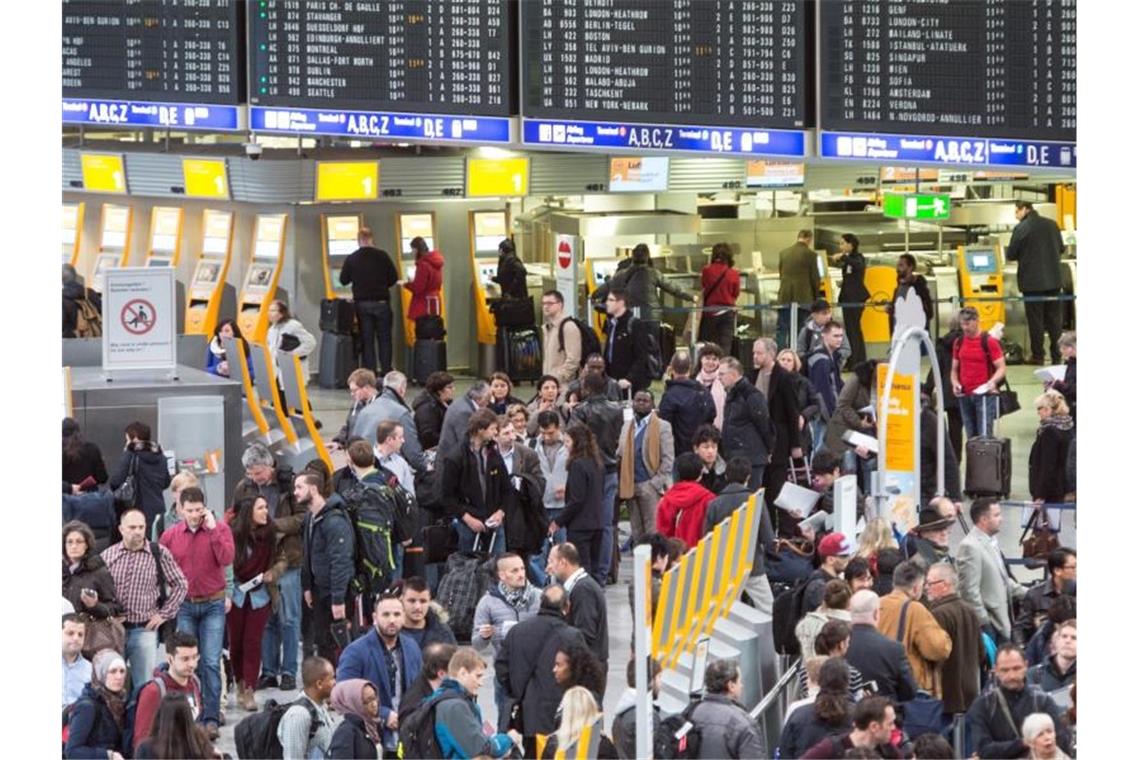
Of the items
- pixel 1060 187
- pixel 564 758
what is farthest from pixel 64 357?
pixel 1060 187

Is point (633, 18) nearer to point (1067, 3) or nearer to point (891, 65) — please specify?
point (891, 65)

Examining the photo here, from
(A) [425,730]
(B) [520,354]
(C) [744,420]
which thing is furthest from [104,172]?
(A) [425,730]

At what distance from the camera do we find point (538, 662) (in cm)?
1009

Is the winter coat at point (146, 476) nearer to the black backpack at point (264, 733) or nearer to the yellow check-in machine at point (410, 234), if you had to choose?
the black backpack at point (264, 733)

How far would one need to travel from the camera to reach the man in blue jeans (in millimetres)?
16797

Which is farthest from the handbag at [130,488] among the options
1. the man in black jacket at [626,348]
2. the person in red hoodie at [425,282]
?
the person in red hoodie at [425,282]

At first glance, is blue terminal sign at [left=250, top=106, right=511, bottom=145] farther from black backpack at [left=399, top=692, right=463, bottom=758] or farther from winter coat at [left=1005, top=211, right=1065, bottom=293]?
winter coat at [left=1005, top=211, right=1065, bottom=293]

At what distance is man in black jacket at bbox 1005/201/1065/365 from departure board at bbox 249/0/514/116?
6.88 metres

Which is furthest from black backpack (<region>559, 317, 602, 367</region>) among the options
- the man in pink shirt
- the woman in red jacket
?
the man in pink shirt

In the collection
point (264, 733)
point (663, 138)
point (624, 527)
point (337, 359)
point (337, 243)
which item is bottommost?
point (264, 733)

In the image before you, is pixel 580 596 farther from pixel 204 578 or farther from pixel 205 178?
pixel 205 178

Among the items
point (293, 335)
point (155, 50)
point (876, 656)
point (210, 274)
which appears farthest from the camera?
point (210, 274)

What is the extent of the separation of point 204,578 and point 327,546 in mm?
651

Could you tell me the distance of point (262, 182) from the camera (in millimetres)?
22609
